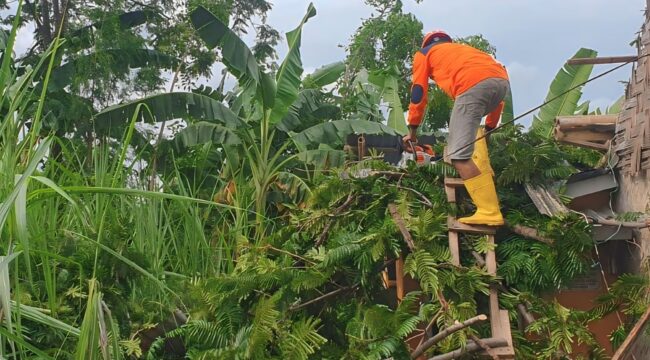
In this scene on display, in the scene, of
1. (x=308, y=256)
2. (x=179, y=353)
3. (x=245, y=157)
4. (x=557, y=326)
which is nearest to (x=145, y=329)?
(x=179, y=353)

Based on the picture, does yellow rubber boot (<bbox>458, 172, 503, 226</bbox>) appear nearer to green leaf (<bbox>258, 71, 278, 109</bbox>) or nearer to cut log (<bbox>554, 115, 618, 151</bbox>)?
cut log (<bbox>554, 115, 618, 151</bbox>)

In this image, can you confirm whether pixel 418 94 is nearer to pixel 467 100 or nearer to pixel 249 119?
pixel 467 100

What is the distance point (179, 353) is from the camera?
378 centimetres

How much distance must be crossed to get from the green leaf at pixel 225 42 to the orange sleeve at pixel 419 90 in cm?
265

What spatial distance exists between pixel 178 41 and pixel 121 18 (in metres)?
1.23

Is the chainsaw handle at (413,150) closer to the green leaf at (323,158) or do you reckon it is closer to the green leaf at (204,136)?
the green leaf at (323,158)

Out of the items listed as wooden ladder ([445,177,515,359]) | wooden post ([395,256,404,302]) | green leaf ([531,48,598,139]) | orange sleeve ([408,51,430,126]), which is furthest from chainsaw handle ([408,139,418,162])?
green leaf ([531,48,598,139])

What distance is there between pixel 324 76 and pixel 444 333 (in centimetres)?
737

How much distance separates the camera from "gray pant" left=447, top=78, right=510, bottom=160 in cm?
376

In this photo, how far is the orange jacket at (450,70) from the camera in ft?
13.1

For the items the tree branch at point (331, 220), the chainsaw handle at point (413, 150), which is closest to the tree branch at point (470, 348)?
the tree branch at point (331, 220)

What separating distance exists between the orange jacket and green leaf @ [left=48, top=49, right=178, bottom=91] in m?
4.65

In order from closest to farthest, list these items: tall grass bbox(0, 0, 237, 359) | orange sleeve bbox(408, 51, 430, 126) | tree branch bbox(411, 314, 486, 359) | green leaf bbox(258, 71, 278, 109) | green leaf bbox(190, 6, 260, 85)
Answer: tall grass bbox(0, 0, 237, 359) → tree branch bbox(411, 314, 486, 359) → orange sleeve bbox(408, 51, 430, 126) → green leaf bbox(190, 6, 260, 85) → green leaf bbox(258, 71, 278, 109)

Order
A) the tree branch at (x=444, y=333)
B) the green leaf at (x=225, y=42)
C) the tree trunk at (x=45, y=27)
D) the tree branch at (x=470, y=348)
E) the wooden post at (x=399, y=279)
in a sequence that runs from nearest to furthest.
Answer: the tree branch at (x=444, y=333) < the tree branch at (x=470, y=348) < the wooden post at (x=399, y=279) < the green leaf at (x=225, y=42) < the tree trunk at (x=45, y=27)
